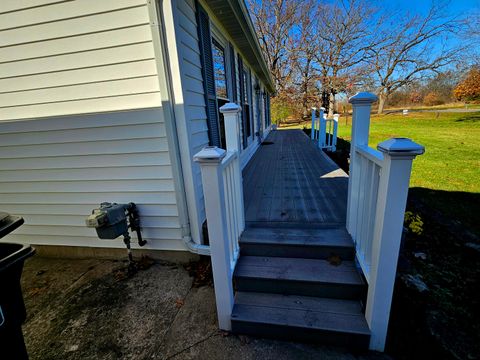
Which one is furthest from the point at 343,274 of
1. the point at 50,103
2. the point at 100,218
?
the point at 50,103

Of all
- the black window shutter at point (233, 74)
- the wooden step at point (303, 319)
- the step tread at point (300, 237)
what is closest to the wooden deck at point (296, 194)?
the step tread at point (300, 237)

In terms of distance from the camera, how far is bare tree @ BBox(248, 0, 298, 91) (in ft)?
67.8

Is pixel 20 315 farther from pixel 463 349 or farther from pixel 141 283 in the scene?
pixel 463 349

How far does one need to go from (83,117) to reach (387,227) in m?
2.94

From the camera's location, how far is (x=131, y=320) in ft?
6.88

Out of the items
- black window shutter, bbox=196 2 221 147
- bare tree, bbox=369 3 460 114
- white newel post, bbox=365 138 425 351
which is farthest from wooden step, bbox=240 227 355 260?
bare tree, bbox=369 3 460 114

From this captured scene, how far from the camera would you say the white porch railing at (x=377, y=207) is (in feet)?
4.27

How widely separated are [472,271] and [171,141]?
10.5 ft

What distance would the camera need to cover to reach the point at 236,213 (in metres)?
2.28

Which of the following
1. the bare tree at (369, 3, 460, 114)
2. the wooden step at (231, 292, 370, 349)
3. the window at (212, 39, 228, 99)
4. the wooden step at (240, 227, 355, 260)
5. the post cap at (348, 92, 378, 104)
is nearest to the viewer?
the wooden step at (231, 292, 370, 349)

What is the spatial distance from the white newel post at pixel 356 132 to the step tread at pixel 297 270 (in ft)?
1.12

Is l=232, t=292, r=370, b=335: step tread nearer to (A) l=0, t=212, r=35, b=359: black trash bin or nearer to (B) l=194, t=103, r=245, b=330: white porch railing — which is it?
(B) l=194, t=103, r=245, b=330: white porch railing

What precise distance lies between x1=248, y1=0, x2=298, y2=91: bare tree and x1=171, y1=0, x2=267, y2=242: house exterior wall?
20664 mm

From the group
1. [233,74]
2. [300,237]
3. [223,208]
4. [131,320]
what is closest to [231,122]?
[223,208]
